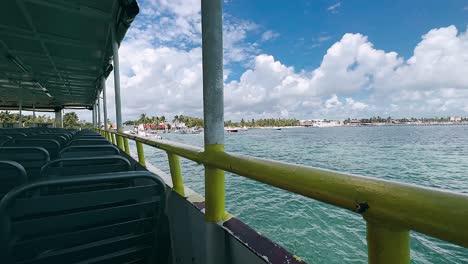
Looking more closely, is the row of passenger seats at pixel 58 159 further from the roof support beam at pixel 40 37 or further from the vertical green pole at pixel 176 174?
the roof support beam at pixel 40 37

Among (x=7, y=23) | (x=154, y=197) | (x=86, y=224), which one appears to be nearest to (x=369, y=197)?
(x=154, y=197)

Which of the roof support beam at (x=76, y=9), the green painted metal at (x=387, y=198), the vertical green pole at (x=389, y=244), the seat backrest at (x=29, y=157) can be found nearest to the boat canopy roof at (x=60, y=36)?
the roof support beam at (x=76, y=9)

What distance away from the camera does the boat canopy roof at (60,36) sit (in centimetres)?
503

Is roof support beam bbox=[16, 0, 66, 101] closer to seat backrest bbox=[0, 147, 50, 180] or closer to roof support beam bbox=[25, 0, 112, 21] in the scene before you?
roof support beam bbox=[25, 0, 112, 21]

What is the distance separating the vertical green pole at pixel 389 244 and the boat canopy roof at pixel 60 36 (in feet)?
17.1

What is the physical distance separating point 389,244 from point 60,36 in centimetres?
826

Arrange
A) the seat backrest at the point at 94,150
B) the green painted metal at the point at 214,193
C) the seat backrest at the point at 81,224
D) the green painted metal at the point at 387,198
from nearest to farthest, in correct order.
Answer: the green painted metal at the point at 387,198, the seat backrest at the point at 81,224, the green painted metal at the point at 214,193, the seat backrest at the point at 94,150

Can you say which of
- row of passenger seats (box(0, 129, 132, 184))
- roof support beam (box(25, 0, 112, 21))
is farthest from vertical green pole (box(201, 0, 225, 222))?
roof support beam (box(25, 0, 112, 21))

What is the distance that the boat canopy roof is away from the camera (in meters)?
5.03

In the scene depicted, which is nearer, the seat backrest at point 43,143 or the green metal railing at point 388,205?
the green metal railing at point 388,205

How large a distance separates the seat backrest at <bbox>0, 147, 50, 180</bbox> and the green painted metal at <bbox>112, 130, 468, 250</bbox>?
230cm

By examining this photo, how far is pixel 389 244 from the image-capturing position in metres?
0.48

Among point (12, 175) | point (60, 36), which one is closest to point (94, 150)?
point (12, 175)

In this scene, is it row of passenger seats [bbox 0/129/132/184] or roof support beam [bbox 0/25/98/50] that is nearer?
row of passenger seats [bbox 0/129/132/184]
